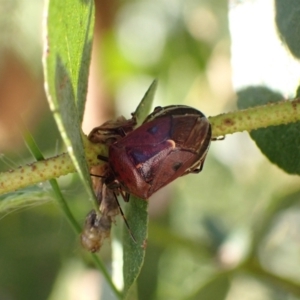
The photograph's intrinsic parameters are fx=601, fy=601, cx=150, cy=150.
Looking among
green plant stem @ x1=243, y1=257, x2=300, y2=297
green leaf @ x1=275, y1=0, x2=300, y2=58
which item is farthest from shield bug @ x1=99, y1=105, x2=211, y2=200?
green plant stem @ x1=243, y1=257, x2=300, y2=297

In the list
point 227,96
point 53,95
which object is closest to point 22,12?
point 227,96

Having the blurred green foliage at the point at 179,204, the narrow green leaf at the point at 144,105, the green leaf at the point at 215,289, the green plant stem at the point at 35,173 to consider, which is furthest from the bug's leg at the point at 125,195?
the green leaf at the point at 215,289

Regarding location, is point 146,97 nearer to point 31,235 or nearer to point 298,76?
point 298,76

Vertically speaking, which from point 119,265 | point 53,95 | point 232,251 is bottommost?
point 232,251

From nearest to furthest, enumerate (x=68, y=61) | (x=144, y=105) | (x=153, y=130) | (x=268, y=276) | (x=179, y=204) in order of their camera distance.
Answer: (x=68, y=61)
(x=153, y=130)
(x=144, y=105)
(x=268, y=276)
(x=179, y=204)

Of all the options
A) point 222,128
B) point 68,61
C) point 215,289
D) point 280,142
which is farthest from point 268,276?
point 68,61

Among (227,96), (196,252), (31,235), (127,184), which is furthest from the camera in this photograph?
(227,96)

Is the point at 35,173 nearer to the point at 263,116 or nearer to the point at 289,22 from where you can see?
the point at 263,116
